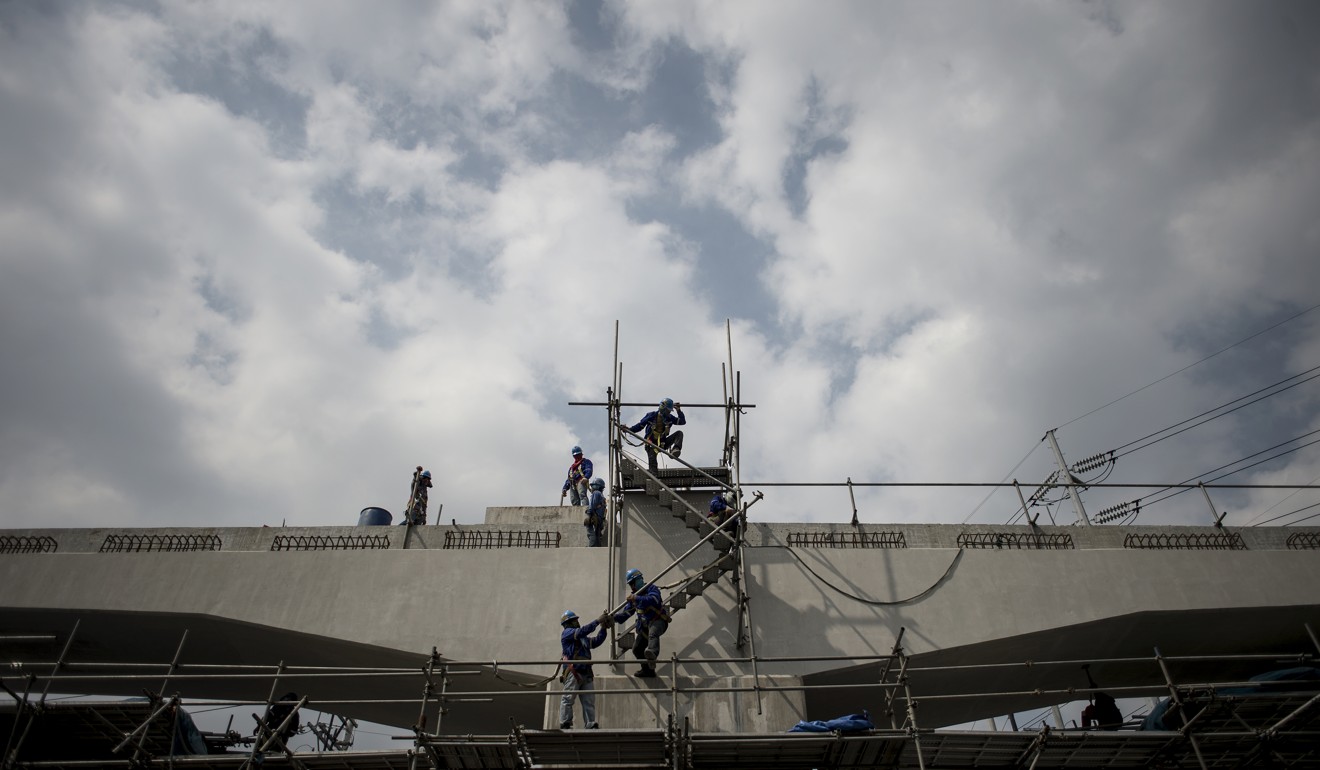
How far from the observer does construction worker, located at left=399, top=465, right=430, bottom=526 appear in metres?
14.5

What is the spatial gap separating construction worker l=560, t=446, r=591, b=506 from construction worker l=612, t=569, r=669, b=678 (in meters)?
4.25

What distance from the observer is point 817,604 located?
11758 mm

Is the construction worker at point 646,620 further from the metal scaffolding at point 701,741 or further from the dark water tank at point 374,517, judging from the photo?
the dark water tank at point 374,517

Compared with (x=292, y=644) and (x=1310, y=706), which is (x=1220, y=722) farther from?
(x=292, y=644)

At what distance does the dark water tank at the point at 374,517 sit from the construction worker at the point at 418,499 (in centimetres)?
55

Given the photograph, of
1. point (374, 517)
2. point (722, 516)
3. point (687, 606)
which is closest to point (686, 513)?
point (722, 516)

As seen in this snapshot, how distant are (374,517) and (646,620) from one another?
6683 millimetres

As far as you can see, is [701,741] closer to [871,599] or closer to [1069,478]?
[871,599]

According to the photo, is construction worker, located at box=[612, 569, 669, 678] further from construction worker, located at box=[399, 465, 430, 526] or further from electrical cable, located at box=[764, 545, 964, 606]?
construction worker, located at box=[399, 465, 430, 526]

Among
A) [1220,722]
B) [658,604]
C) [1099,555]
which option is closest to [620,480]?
[658,604]

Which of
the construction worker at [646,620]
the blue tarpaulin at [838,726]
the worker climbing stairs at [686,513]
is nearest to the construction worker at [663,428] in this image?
the worker climbing stairs at [686,513]

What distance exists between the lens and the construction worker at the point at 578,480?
48.3 ft

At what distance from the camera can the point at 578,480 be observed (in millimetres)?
14922

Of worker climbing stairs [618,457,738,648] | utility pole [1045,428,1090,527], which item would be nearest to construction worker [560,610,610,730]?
worker climbing stairs [618,457,738,648]
